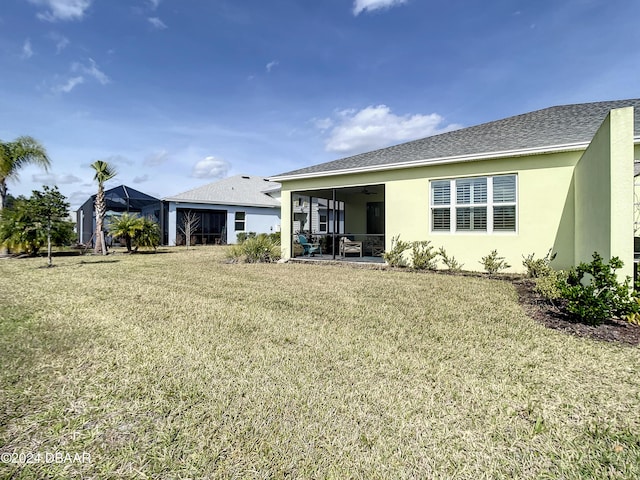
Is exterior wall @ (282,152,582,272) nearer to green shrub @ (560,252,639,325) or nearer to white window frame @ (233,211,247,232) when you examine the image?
green shrub @ (560,252,639,325)

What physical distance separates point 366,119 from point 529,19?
18.4 m

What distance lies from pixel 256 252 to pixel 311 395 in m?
10.9

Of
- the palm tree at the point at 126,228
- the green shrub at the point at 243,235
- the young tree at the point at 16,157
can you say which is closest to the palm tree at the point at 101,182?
the palm tree at the point at 126,228

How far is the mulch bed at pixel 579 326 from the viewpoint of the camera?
4160mm

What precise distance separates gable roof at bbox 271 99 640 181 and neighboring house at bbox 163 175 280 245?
38.9 feet

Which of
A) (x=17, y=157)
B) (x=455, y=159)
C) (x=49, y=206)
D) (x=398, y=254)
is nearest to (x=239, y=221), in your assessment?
(x=17, y=157)

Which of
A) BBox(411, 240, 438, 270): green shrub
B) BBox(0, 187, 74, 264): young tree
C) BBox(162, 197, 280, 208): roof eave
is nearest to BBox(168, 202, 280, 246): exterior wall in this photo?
BBox(162, 197, 280, 208): roof eave

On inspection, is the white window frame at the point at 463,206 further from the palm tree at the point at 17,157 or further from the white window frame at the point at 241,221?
the palm tree at the point at 17,157

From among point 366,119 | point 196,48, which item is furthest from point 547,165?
point 366,119

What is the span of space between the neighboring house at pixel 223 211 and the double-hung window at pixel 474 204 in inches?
622

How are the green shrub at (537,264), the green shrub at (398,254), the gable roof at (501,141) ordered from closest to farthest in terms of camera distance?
the green shrub at (537,264) → the gable roof at (501,141) → the green shrub at (398,254)

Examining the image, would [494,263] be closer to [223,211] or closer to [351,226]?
[351,226]

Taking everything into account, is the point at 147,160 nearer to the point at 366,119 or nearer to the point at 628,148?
the point at 366,119

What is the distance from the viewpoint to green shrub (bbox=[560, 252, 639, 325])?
14.8 ft
